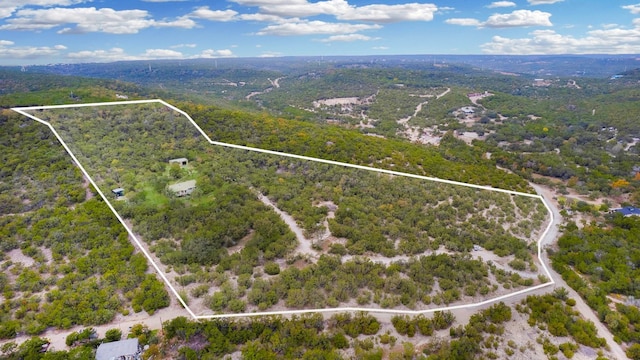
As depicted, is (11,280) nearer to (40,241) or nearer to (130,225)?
(40,241)

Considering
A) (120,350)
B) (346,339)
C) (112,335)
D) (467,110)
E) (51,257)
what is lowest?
(120,350)

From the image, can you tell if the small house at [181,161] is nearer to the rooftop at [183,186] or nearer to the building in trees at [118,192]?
the rooftop at [183,186]

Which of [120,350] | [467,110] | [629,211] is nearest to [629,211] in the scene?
[629,211]

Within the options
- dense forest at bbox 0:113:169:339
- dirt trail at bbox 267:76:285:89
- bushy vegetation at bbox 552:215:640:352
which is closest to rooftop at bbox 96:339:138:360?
dense forest at bbox 0:113:169:339

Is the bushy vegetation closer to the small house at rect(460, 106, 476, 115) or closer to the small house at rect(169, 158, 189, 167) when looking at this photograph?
the small house at rect(169, 158, 189, 167)

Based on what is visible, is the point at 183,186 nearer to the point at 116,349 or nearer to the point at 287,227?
the point at 287,227
